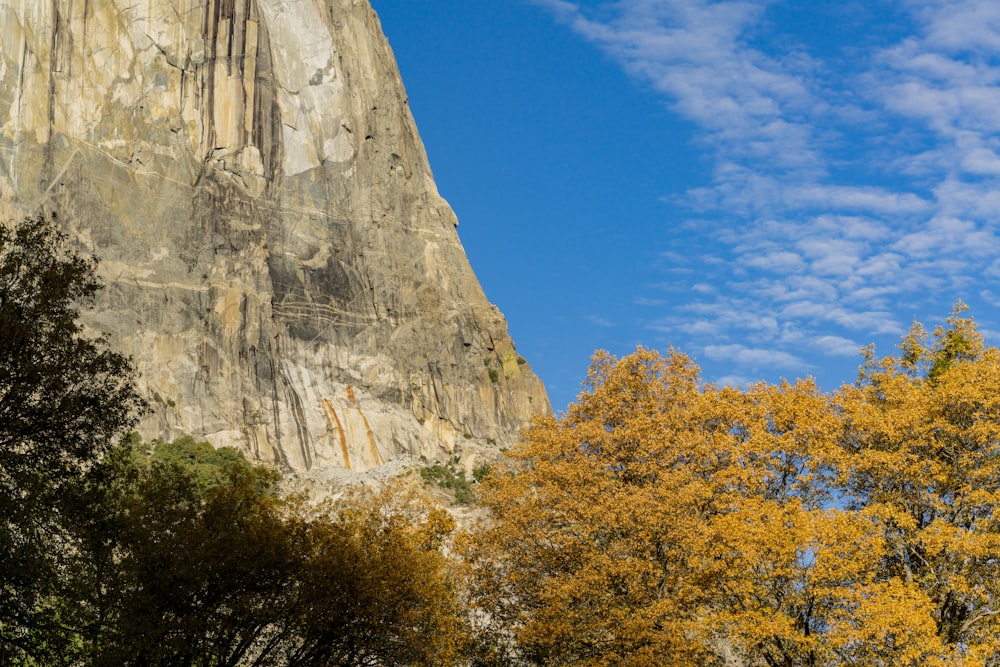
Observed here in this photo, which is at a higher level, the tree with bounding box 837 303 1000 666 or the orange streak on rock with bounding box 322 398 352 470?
the orange streak on rock with bounding box 322 398 352 470

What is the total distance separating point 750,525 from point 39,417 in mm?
19264

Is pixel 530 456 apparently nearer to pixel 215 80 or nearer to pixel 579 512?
pixel 579 512

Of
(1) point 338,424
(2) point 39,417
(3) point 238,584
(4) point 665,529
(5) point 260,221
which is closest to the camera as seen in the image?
(2) point 39,417

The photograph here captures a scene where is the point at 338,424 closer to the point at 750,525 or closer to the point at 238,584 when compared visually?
the point at 238,584

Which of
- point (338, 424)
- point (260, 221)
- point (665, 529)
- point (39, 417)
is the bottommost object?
point (665, 529)

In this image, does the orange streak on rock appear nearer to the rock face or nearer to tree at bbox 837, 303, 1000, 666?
the rock face

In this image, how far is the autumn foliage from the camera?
106ft

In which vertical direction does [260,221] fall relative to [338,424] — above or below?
above

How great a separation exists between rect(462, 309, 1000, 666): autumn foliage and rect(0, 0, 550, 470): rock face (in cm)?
7819

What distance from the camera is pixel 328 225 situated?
13600 cm

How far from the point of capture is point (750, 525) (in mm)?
33094

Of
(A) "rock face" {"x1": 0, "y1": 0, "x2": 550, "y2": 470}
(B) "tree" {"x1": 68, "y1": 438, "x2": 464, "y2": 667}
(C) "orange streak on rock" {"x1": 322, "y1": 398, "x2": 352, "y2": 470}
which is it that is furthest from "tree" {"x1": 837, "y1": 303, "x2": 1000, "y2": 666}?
(C) "orange streak on rock" {"x1": 322, "y1": 398, "x2": 352, "y2": 470}

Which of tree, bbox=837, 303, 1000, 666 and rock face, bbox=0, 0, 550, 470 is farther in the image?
rock face, bbox=0, 0, 550, 470

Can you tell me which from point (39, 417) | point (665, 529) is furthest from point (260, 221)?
point (39, 417)
